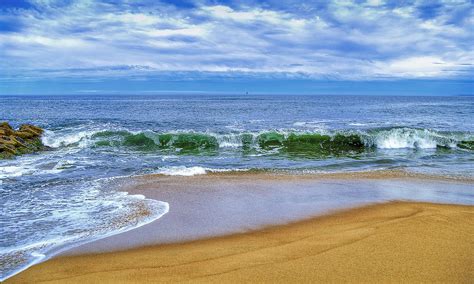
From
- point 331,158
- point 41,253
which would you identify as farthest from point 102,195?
point 331,158

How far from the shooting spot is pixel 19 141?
705 inches

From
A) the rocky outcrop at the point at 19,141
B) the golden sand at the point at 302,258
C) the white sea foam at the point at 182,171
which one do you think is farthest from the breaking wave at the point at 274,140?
the golden sand at the point at 302,258

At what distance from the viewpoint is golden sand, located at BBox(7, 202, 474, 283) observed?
16.0 ft

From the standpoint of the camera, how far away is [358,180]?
36.4ft

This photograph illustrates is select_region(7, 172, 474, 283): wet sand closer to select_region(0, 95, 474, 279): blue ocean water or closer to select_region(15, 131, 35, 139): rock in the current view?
select_region(0, 95, 474, 279): blue ocean water

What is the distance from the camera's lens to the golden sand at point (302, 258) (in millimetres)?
4867

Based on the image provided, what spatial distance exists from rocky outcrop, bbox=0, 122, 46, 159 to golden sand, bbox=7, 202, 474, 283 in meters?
12.3

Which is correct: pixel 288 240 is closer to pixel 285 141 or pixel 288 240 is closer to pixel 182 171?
pixel 182 171

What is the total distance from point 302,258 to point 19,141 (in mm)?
16485

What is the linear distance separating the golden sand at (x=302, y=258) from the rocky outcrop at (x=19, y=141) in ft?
40.2

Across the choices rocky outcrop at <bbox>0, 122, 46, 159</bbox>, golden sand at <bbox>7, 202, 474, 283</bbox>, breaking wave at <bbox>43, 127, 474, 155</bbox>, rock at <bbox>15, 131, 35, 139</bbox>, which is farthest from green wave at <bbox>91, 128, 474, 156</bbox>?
golden sand at <bbox>7, 202, 474, 283</bbox>

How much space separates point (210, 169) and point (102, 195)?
4.39m

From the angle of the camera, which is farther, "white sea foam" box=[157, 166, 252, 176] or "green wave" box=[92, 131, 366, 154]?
"green wave" box=[92, 131, 366, 154]

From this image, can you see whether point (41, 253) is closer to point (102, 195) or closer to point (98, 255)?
point (98, 255)
